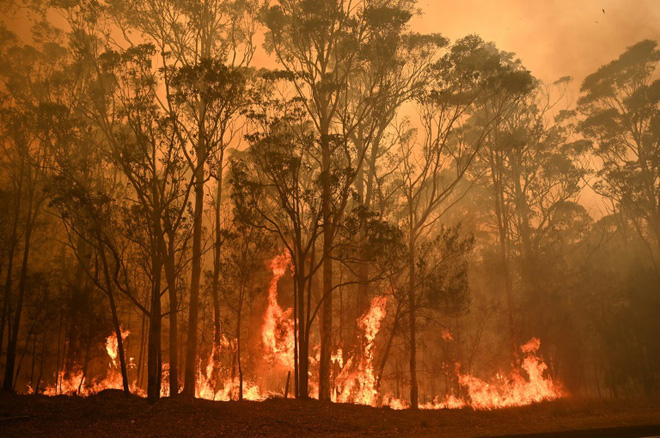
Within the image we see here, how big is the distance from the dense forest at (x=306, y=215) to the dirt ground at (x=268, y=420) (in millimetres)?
1541

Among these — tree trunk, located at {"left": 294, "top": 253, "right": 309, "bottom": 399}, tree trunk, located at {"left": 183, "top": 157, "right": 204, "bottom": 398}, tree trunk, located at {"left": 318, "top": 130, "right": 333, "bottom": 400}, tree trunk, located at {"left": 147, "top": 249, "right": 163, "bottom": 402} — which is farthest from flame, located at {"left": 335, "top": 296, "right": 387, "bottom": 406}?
tree trunk, located at {"left": 147, "top": 249, "right": 163, "bottom": 402}

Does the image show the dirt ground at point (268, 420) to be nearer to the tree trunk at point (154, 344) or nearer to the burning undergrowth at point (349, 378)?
the tree trunk at point (154, 344)

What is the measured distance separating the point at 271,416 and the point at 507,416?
7139mm

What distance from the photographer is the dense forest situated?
1769cm

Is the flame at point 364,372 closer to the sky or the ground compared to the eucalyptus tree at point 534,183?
closer to the ground

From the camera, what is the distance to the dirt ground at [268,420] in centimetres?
1152

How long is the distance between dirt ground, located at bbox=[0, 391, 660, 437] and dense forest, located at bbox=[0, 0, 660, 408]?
5.06 feet

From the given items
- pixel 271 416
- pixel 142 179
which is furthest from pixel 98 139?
pixel 271 416

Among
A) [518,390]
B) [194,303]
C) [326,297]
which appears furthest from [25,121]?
[518,390]

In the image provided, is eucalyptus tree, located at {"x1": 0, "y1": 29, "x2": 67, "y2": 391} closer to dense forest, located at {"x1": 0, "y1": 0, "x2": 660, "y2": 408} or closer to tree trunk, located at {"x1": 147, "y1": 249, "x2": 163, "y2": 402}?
dense forest, located at {"x1": 0, "y1": 0, "x2": 660, "y2": 408}

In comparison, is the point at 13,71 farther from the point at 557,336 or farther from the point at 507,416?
the point at 557,336

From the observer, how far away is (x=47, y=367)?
35281mm

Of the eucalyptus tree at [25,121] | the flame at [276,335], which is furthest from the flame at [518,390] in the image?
the eucalyptus tree at [25,121]

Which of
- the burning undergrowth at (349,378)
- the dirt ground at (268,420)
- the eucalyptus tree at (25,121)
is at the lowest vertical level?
the dirt ground at (268,420)
